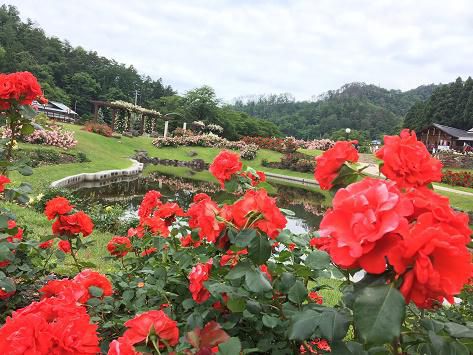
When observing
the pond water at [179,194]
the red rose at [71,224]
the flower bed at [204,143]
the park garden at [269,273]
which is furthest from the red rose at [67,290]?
the flower bed at [204,143]

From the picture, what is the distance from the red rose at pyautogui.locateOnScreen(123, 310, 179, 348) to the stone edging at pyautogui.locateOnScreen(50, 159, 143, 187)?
31.2 feet

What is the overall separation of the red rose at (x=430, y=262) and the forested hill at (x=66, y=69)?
45.3 metres

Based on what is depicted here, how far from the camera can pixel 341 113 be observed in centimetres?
6606

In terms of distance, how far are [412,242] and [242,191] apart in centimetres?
128

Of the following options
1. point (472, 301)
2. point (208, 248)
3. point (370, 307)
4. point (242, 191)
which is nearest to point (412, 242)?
point (370, 307)

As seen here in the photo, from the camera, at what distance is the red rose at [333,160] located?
1080 millimetres

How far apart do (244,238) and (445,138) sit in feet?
135

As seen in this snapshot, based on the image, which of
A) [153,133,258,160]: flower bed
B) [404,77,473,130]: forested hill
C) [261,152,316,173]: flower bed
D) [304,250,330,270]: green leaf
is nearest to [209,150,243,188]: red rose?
[304,250,330,270]: green leaf

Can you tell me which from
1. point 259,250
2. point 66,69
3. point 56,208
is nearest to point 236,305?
point 259,250

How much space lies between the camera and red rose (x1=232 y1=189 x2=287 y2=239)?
109cm

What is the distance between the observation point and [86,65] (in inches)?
2174

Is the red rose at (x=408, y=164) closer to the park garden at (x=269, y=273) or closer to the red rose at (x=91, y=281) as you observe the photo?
the park garden at (x=269, y=273)

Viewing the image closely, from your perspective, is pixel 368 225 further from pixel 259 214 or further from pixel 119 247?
pixel 119 247

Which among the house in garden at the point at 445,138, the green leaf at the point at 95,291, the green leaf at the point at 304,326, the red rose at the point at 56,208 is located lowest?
the green leaf at the point at 95,291
